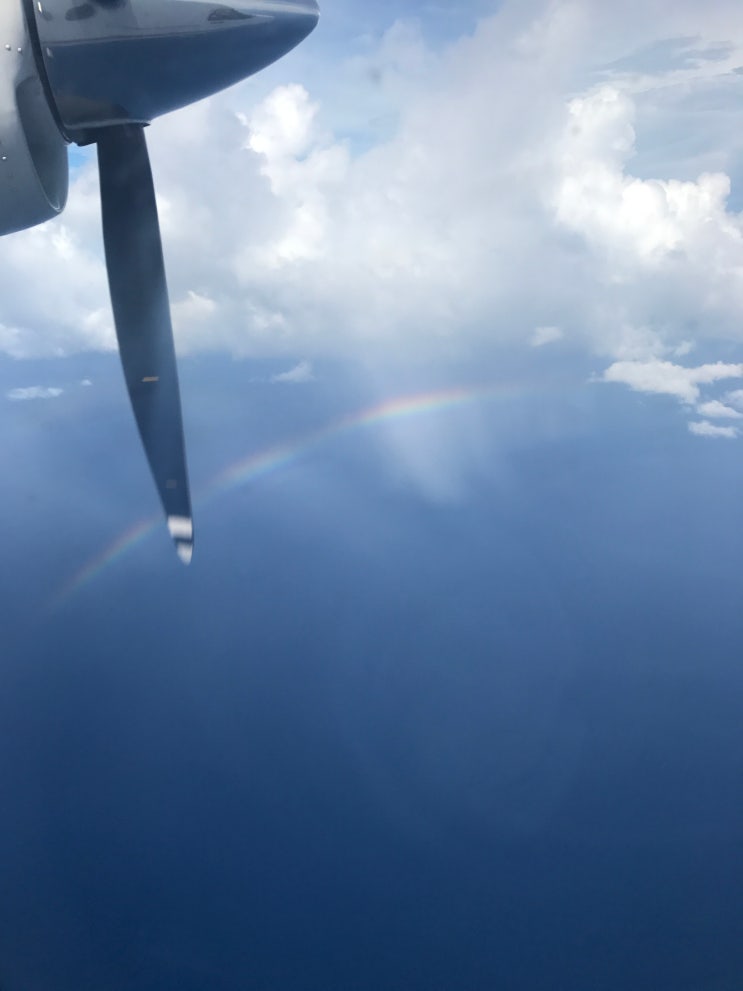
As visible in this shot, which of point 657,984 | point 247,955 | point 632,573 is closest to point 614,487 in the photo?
point 632,573

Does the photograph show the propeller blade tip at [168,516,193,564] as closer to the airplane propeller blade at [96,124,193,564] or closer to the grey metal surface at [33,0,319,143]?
the airplane propeller blade at [96,124,193,564]

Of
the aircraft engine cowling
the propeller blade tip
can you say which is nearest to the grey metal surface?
the aircraft engine cowling

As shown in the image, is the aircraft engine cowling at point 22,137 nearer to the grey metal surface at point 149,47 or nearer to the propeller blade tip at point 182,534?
the grey metal surface at point 149,47

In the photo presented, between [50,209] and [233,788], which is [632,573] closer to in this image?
[233,788]

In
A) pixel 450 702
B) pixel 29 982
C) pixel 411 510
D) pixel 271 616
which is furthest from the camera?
pixel 411 510

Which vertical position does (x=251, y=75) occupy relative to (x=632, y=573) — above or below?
below

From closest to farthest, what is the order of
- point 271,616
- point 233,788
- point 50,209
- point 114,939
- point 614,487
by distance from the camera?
point 50,209, point 114,939, point 233,788, point 271,616, point 614,487

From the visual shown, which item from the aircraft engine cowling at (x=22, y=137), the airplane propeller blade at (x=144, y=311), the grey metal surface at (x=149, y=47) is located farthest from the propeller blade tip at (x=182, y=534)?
the grey metal surface at (x=149, y=47)
